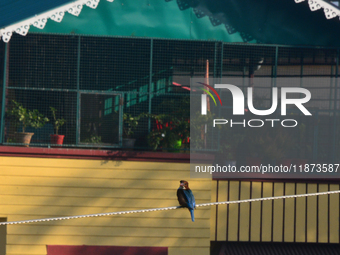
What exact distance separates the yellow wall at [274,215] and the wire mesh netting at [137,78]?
0.92 meters

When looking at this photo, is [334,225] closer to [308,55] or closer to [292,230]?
A: [292,230]

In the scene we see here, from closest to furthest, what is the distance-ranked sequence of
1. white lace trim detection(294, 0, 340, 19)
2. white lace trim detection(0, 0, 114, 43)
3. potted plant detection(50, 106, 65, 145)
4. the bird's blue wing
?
the bird's blue wing → white lace trim detection(0, 0, 114, 43) → potted plant detection(50, 106, 65, 145) → white lace trim detection(294, 0, 340, 19)

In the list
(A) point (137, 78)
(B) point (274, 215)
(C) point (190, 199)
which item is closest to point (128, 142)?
(A) point (137, 78)

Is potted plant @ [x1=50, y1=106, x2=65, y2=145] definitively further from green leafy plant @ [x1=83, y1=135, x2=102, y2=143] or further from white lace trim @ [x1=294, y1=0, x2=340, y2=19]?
white lace trim @ [x1=294, y1=0, x2=340, y2=19]

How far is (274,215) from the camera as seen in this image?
822cm

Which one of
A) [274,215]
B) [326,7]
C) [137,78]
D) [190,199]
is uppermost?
[326,7]

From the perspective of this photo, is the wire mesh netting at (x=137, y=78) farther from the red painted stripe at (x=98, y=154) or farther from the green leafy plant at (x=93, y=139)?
the red painted stripe at (x=98, y=154)

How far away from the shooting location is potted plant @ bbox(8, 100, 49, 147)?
784 centimetres

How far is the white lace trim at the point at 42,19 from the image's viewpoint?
24.7ft

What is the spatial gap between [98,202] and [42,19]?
3.39m

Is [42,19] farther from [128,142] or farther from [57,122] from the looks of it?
[128,142]

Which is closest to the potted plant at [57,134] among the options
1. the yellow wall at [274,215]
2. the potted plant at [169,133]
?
the potted plant at [169,133]

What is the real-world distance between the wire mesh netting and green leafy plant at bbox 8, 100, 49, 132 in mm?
26

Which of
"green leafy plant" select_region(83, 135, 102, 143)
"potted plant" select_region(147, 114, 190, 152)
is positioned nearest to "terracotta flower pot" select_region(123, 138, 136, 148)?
"potted plant" select_region(147, 114, 190, 152)
